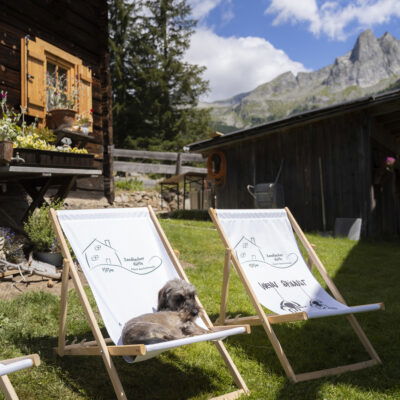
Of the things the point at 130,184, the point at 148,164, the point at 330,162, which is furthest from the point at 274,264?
the point at 148,164

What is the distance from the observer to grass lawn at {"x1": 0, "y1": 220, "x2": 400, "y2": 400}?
8.35ft

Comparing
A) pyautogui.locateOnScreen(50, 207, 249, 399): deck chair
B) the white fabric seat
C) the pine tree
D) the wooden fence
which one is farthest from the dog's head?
the pine tree

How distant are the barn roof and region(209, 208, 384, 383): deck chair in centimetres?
541

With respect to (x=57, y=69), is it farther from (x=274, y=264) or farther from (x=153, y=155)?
(x=153, y=155)

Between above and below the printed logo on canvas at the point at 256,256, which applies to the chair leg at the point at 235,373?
below

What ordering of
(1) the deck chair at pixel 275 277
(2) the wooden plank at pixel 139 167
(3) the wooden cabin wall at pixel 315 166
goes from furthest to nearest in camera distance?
(2) the wooden plank at pixel 139 167 < (3) the wooden cabin wall at pixel 315 166 < (1) the deck chair at pixel 275 277

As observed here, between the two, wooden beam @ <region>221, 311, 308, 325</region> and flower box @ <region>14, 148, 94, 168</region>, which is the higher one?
flower box @ <region>14, 148, 94, 168</region>

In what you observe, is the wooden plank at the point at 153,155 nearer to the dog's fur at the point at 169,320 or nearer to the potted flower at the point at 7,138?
the potted flower at the point at 7,138

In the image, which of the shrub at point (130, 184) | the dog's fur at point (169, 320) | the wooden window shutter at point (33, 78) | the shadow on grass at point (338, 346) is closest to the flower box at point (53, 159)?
the wooden window shutter at point (33, 78)

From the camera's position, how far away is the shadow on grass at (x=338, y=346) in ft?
8.70

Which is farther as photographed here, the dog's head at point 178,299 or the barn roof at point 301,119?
the barn roof at point 301,119

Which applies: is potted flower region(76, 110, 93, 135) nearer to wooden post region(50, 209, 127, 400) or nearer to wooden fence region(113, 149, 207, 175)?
wooden post region(50, 209, 127, 400)

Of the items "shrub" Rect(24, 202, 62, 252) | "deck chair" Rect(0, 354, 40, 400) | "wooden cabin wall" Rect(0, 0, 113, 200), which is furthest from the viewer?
"wooden cabin wall" Rect(0, 0, 113, 200)

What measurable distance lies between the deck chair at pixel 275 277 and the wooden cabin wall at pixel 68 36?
198 inches
